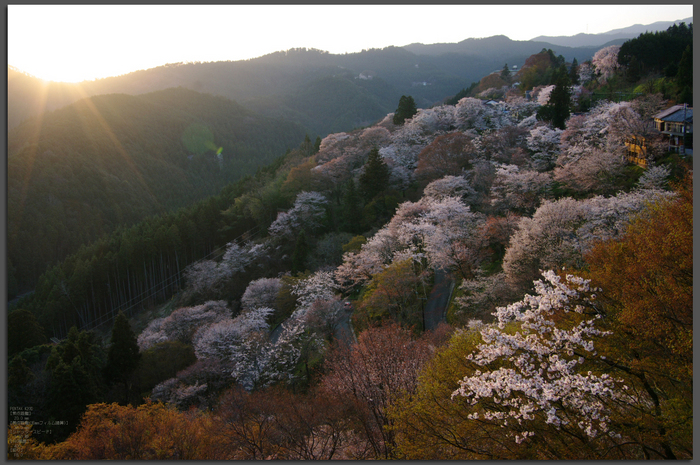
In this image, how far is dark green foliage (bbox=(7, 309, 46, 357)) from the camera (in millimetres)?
33781

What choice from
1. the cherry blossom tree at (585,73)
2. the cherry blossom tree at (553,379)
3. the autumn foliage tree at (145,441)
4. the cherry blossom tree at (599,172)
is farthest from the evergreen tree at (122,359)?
the cherry blossom tree at (585,73)

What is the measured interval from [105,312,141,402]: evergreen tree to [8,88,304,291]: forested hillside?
39330 millimetres

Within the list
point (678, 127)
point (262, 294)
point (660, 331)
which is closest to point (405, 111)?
point (262, 294)

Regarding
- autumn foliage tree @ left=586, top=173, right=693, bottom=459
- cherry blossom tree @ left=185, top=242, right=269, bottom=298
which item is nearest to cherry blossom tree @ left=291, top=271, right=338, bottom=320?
cherry blossom tree @ left=185, top=242, right=269, bottom=298

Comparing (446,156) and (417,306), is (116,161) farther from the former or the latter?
(417,306)

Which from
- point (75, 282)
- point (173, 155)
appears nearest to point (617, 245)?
point (75, 282)

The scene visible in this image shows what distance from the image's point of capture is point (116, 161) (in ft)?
371

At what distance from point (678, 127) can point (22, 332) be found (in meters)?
52.6

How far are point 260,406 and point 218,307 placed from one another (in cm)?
2202

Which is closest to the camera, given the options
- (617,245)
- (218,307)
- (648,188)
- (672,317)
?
(672,317)

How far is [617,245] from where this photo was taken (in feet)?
35.0

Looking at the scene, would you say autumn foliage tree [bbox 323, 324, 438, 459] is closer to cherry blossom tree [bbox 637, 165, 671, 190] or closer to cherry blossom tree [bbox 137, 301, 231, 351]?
cherry blossom tree [bbox 637, 165, 671, 190]

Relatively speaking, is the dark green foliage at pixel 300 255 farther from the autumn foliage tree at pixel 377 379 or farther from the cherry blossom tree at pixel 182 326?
the autumn foliage tree at pixel 377 379

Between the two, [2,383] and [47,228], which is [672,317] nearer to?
[2,383]
